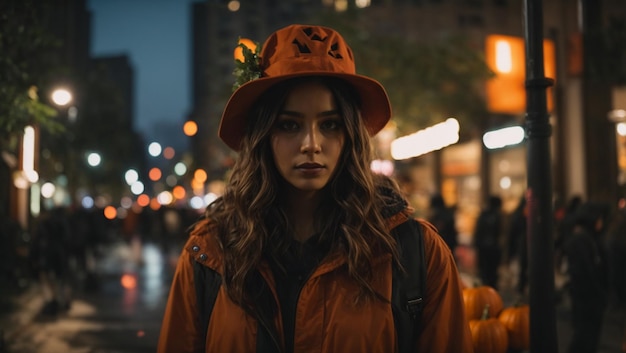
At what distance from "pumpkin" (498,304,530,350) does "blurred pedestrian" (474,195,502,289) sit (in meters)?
7.07

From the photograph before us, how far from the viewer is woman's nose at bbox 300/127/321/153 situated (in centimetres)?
212

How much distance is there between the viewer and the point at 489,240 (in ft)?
38.0

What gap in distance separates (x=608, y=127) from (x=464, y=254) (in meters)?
6.93

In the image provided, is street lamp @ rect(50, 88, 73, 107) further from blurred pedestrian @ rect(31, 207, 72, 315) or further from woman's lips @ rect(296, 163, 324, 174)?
woman's lips @ rect(296, 163, 324, 174)

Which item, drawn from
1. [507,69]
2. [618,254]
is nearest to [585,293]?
[618,254]

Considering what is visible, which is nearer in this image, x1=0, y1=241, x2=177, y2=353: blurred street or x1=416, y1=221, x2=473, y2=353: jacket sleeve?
x1=416, y1=221, x2=473, y2=353: jacket sleeve

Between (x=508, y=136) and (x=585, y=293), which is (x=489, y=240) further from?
(x=508, y=136)

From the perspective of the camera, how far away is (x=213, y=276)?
88.6 inches

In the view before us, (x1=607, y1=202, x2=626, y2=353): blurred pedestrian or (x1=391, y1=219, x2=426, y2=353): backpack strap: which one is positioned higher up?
(x1=391, y1=219, x2=426, y2=353): backpack strap

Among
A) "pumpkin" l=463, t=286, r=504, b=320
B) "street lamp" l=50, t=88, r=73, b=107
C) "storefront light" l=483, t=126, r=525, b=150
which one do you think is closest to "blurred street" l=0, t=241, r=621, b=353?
"pumpkin" l=463, t=286, r=504, b=320

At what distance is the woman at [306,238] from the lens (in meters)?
2.09

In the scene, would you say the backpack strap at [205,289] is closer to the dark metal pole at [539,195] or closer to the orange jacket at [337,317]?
the orange jacket at [337,317]

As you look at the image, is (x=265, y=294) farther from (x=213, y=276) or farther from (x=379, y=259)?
(x=379, y=259)

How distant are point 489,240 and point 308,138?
10.2 meters
